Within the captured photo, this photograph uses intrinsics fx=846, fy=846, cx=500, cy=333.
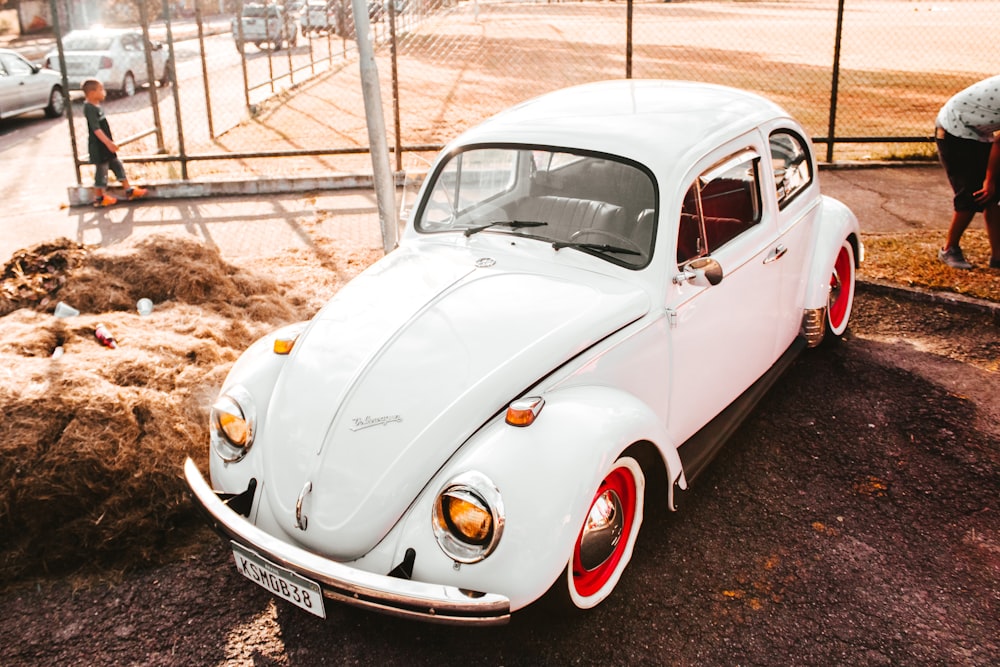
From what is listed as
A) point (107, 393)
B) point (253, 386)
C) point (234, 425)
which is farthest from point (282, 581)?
point (107, 393)

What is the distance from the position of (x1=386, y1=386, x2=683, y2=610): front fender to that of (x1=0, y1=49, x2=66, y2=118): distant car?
14145 millimetres

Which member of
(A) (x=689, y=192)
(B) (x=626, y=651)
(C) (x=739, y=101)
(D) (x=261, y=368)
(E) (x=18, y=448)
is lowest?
(B) (x=626, y=651)

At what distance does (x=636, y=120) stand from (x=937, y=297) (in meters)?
3.40

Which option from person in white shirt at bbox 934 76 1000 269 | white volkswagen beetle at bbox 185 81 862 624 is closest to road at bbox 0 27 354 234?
white volkswagen beetle at bbox 185 81 862 624

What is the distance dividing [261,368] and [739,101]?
3.01 meters

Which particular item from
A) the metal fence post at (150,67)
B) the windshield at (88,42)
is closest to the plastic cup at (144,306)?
the metal fence post at (150,67)

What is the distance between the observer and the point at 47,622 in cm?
345

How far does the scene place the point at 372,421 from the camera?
3256mm

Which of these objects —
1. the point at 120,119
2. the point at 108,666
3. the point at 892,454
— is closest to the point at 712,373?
the point at 892,454

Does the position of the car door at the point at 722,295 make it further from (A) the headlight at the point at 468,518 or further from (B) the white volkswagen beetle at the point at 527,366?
(A) the headlight at the point at 468,518

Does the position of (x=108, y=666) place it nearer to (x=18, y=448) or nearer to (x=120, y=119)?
(x=18, y=448)

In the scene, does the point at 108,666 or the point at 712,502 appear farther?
the point at 712,502

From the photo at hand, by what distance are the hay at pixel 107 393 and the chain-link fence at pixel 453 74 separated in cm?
175

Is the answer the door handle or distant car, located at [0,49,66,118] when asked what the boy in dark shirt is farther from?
the door handle
